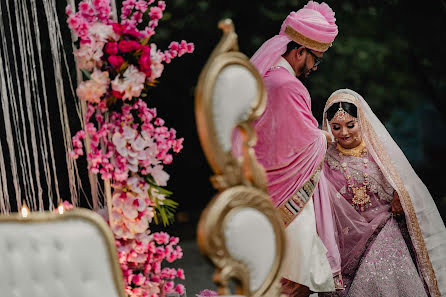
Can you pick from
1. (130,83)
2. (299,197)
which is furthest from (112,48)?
(299,197)

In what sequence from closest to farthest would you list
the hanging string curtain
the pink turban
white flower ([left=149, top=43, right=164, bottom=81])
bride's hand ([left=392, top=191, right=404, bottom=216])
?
1. white flower ([left=149, top=43, right=164, bottom=81])
2. the hanging string curtain
3. the pink turban
4. bride's hand ([left=392, top=191, right=404, bottom=216])

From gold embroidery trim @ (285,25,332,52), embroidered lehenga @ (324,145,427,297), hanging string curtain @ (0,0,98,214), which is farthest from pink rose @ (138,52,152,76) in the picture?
embroidered lehenga @ (324,145,427,297)

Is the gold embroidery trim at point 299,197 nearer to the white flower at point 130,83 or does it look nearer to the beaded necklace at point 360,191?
the beaded necklace at point 360,191

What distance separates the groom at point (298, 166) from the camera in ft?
11.9

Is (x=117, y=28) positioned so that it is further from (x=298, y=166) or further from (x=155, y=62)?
(x=298, y=166)

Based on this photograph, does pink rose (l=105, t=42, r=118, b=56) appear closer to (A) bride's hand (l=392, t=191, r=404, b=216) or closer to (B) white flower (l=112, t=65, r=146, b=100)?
(B) white flower (l=112, t=65, r=146, b=100)

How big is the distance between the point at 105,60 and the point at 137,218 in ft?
2.34

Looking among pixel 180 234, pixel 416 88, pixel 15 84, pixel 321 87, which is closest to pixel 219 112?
pixel 15 84

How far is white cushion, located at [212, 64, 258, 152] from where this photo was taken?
2.38 m

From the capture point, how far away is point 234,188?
2.40m

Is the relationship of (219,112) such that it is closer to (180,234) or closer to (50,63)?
(50,63)

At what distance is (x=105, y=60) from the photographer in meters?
2.87

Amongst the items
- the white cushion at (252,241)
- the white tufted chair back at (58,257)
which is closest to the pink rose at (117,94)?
the white tufted chair back at (58,257)

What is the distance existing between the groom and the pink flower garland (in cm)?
84
